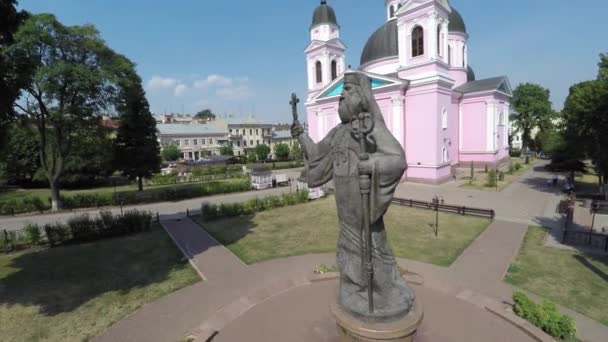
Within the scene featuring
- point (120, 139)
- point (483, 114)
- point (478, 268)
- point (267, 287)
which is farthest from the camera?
point (483, 114)

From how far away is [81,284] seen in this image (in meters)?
9.58

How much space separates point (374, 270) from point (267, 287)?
4.37m

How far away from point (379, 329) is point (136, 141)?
93.3 ft

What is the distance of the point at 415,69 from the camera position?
27.7 metres

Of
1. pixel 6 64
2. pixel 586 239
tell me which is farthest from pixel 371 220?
pixel 586 239

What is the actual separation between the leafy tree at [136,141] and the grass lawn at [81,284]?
49.0 ft

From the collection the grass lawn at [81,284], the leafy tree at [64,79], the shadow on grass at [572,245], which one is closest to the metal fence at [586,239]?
the shadow on grass at [572,245]

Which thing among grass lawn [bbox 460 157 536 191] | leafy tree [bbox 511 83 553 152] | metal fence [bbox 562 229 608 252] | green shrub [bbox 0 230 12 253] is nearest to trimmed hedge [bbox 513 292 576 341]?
metal fence [bbox 562 229 608 252]

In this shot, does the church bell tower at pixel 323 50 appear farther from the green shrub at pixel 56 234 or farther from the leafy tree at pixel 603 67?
the green shrub at pixel 56 234

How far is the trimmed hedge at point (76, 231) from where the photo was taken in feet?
44.5

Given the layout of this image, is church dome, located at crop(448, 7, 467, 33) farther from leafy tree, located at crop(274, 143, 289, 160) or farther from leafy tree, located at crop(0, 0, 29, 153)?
leafy tree, located at crop(0, 0, 29, 153)

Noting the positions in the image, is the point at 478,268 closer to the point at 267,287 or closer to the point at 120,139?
the point at 267,287

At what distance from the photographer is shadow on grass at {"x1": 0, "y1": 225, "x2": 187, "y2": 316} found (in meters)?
8.80

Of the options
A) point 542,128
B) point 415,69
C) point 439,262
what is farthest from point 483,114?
point 439,262
